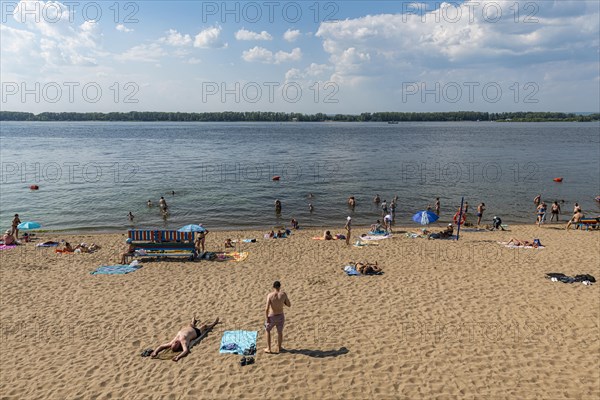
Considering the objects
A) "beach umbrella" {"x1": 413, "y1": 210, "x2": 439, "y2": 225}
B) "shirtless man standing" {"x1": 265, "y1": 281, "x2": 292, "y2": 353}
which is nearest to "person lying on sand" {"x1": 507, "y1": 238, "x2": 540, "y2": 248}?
"beach umbrella" {"x1": 413, "y1": 210, "x2": 439, "y2": 225}

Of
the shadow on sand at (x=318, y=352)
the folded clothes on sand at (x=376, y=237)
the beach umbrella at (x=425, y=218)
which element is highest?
the beach umbrella at (x=425, y=218)

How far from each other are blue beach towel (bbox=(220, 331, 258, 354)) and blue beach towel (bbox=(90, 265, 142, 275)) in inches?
279

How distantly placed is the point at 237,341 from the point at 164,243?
8.35 metres

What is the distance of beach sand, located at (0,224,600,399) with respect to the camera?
8.05 m

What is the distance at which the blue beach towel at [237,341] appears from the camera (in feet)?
30.2

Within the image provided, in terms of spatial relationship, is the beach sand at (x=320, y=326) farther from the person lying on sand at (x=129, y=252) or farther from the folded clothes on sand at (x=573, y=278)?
the person lying on sand at (x=129, y=252)

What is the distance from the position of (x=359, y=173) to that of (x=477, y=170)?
15.4 meters

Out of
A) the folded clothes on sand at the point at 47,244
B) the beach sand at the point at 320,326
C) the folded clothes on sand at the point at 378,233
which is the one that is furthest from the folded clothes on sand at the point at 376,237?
the folded clothes on sand at the point at 47,244

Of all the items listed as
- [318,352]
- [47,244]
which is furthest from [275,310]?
[47,244]

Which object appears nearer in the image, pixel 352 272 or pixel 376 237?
pixel 352 272

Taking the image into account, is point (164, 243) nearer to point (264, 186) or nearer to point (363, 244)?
point (363, 244)

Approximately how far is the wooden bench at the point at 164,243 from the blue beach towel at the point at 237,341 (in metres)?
7.29

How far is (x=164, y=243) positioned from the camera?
16.5m

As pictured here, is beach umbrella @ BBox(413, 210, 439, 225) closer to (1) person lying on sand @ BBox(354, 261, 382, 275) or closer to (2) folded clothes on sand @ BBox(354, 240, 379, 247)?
(2) folded clothes on sand @ BBox(354, 240, 379, 247)
